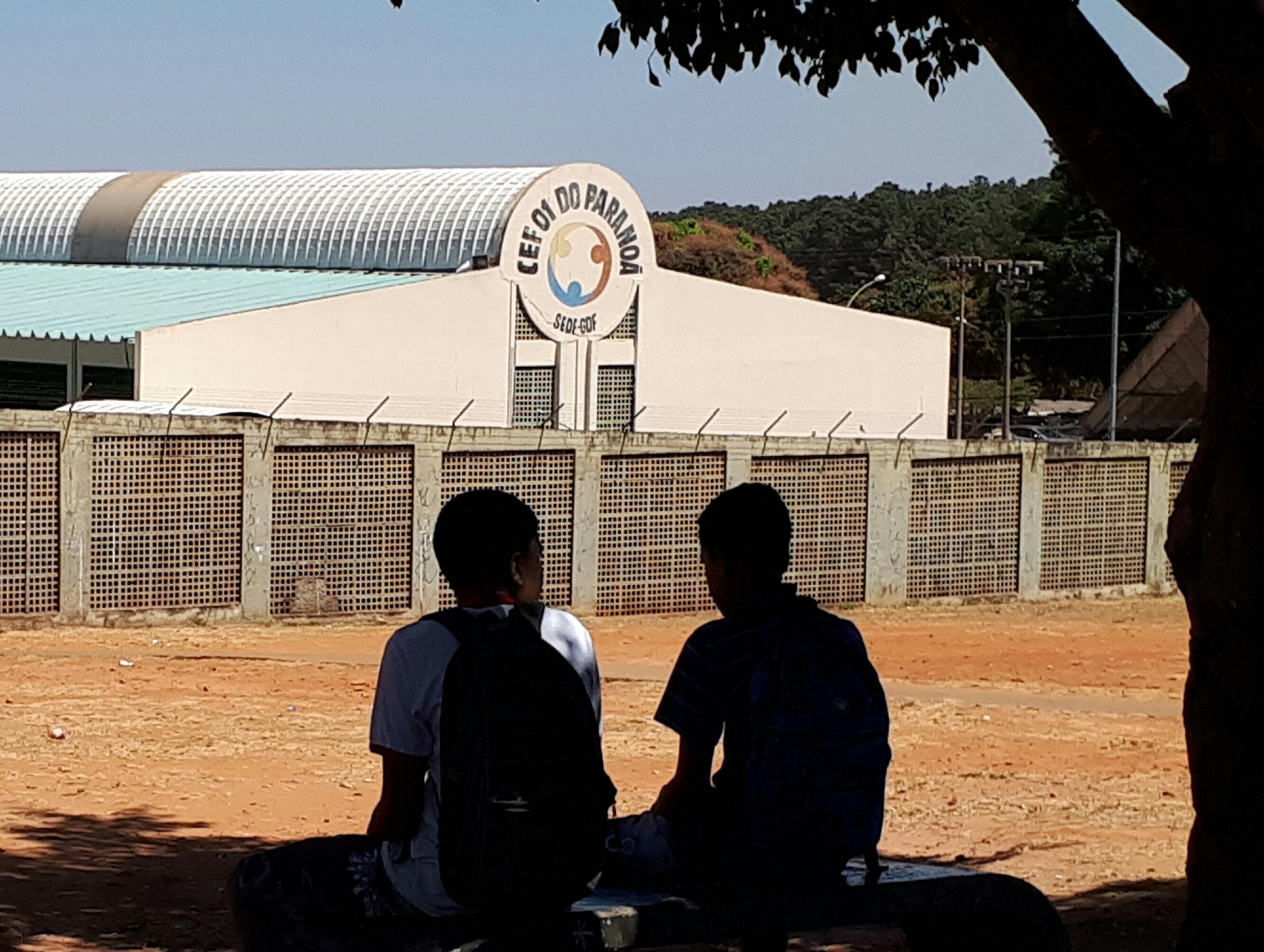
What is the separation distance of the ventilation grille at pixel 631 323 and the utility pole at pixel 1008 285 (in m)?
A: 14.3

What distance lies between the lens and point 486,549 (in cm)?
459

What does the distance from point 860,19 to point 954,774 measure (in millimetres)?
5414

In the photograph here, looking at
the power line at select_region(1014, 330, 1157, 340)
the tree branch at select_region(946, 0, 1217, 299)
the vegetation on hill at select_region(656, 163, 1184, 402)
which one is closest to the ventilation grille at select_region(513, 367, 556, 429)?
the vegetation on hill at select_region(656, 163, 1184, 402)

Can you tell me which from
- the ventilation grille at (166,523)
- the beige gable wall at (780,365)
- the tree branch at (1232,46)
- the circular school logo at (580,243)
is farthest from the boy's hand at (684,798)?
the beige gable wall at (780,365)

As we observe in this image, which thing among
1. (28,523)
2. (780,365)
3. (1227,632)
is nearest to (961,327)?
(780,365)

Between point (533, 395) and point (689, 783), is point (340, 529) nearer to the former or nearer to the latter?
point (533, 395)

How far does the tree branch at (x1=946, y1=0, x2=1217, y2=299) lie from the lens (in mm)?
5418

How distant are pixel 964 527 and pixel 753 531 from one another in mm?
21321

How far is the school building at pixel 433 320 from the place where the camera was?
31.9 metres

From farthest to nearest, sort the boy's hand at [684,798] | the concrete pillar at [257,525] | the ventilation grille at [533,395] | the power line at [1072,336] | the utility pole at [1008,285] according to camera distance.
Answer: the power line at [1072,336] < the utility pole at [1008,285] < the ventilation grille at [533,395] < the concrete pillar at [257,525] < the boy's hand at [684,798]

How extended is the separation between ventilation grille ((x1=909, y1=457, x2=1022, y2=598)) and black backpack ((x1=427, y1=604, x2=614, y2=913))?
68.8ft

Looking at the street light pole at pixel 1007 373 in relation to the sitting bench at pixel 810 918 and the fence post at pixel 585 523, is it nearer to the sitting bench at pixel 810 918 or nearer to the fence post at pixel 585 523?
the fence post at pixel 585 523

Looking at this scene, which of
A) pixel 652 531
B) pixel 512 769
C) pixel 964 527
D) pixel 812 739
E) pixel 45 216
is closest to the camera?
pixel 512 769

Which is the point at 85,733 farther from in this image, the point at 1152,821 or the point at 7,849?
the point at 1152,821
